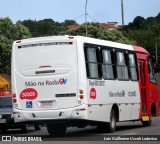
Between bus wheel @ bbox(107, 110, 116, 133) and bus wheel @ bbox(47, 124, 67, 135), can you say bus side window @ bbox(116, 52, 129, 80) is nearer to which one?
bus wheel @ bbox(107, 110, 116, 133)

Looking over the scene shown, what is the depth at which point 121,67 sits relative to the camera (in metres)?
24.1

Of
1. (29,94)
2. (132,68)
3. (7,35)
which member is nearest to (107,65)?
(132,68)

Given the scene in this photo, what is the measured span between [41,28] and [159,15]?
55521mm

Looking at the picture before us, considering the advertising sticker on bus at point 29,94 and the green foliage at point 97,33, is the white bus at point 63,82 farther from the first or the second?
the green foliage at point 97,33

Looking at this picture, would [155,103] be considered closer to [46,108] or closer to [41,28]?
[46,108]

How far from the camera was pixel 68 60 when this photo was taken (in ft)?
67.4

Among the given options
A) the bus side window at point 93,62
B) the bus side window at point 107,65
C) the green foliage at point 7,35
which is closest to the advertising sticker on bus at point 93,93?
the bus side window at point 93,62

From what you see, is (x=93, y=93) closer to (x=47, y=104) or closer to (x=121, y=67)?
(x=47, y=104)

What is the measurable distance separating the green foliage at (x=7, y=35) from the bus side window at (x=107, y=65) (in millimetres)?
60390

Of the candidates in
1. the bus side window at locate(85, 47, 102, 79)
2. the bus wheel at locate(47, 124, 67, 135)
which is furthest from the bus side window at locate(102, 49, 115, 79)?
the bus wheel at locate(47, 124, 67, 135)

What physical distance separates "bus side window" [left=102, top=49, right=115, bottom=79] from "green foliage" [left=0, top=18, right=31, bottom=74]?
60390 millimetres

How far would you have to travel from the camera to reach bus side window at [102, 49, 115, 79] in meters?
22.4

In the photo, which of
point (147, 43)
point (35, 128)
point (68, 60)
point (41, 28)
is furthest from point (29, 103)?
point (41, 28)

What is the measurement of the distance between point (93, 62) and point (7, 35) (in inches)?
2632
